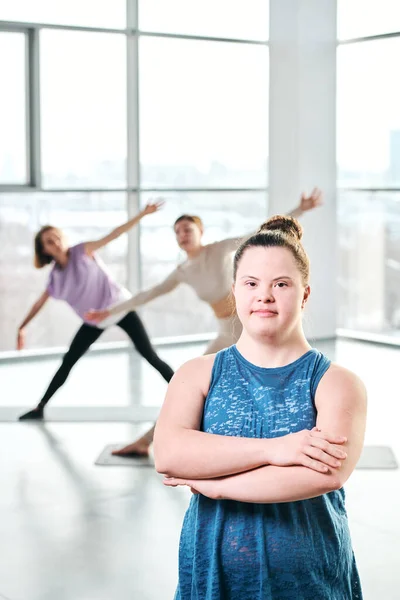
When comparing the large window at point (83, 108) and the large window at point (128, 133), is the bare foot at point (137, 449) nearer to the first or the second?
the large window at point (128, 133)

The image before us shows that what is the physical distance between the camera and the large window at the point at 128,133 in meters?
8.23

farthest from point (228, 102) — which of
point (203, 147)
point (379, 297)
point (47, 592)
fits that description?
point (47, 592)

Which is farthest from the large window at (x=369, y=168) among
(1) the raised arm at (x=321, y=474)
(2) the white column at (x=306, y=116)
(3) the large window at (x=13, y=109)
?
(1) the raised arm at (x=321, y=474)

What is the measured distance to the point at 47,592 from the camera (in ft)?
10.9

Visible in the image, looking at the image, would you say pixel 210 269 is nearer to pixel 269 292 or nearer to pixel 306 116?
pixel 269 292

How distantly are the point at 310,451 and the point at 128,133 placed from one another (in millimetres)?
7236

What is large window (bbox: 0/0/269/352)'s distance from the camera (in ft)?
27.0

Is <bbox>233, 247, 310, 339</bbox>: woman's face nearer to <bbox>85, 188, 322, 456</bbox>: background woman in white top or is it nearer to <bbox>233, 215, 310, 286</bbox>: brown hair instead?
<bbox>233, 215, 310, 286</bbox>: brown hair

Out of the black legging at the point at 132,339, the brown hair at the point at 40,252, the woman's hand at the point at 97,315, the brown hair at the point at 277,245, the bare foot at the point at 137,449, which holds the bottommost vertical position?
the bare foot at the point at 137,449

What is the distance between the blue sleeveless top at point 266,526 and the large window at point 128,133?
264 inches

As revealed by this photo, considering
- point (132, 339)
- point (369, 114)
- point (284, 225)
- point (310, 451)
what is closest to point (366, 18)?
point (369, 114)

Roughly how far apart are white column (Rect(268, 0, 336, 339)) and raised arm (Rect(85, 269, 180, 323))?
375 cm

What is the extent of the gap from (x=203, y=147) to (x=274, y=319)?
7462 millimetres

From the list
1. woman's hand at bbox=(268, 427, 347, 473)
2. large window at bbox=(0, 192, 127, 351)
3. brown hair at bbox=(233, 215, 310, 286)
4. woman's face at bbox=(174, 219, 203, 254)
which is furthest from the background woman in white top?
large window at bbox=(0, 192, 127, 351)
